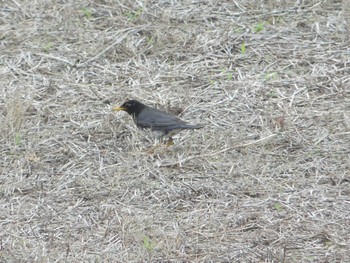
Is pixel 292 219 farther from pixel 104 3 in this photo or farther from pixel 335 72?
pixel 104 3

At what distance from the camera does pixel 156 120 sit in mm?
8766

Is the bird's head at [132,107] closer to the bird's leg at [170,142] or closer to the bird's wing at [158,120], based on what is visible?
the bird's wing at [158,120]

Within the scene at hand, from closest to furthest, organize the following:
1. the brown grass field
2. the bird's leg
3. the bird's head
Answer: the brown grass field < the bird's leg < the bird's head

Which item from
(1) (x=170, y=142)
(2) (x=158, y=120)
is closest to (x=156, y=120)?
(2) (x=158, y=120)

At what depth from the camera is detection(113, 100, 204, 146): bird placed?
8.61 metres

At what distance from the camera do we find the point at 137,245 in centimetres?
678

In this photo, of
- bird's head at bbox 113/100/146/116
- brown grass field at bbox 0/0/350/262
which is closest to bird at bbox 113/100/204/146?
bird's head at bbox 113/100/146/116

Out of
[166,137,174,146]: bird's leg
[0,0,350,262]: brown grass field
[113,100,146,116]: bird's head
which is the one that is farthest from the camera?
[113,100,146,116]: bird's head

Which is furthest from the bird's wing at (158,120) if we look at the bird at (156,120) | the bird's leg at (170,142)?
the bird's leg at (170,142)

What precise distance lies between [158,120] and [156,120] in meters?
0.02

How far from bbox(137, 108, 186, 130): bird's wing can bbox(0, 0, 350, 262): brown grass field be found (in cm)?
15

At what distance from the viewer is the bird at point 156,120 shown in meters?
8.61

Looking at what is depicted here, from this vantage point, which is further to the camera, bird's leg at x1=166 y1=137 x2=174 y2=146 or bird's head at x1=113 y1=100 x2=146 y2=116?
bird's head at x1=113 y1=100 x2=146 y2=116

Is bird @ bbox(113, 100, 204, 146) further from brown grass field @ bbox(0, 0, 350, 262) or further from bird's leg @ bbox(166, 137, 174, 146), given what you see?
brown grass field @ bbox(0, 0, 350, 262)
